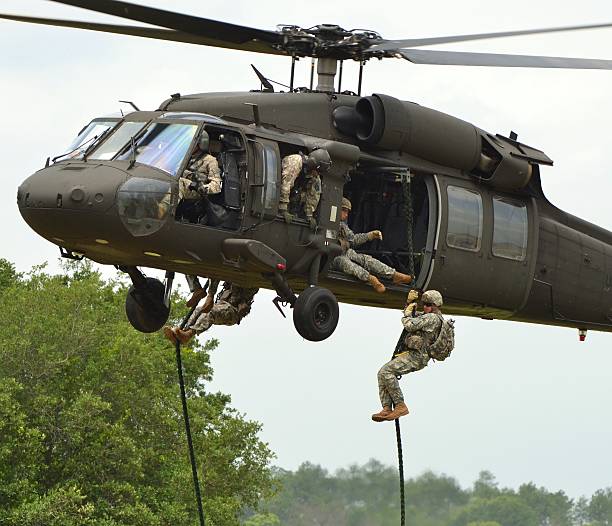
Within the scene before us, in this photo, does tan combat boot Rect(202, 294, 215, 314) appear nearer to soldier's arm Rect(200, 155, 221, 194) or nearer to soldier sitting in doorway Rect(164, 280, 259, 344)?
→ soldier sitting in doorway Rect(164, 280, 259, 344)

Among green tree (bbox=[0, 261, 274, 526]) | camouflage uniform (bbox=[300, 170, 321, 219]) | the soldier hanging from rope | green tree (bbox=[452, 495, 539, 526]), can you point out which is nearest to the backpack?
the soldier hanging from rope

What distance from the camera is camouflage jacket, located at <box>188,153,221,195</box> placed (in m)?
17.2

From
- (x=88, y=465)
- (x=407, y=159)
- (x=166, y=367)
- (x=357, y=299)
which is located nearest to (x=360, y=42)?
(x=407, y=159)

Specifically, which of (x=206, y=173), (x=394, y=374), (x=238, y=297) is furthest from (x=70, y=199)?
(x=394, y=374)

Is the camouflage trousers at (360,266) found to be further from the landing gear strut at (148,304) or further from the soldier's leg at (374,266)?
the landing gear strut at (148,304)

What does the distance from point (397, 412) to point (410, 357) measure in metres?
0.57

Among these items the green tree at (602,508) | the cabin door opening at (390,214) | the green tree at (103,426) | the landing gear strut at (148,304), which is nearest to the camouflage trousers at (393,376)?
the cabin door opening at (390,214)

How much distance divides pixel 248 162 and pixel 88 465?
2279 centimetres

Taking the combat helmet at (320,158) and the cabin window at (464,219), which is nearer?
the combat helmet at (320,158)

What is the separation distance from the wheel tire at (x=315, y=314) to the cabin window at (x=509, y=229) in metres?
2.49

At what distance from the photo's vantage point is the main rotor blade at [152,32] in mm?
19141

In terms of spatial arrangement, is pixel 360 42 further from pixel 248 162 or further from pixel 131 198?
pixel 131 198

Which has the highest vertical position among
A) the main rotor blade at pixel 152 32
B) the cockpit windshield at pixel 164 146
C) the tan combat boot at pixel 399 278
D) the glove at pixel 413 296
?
the main rotor blade at pixel 152 32

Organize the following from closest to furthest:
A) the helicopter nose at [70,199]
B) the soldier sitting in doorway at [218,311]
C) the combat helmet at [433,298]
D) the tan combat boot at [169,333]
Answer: the helicopter nose at [70,199] < the combat helmet at [433,298] < the tan combat boot at [169,333] < the soldier sitting in doorway at [218,311]
